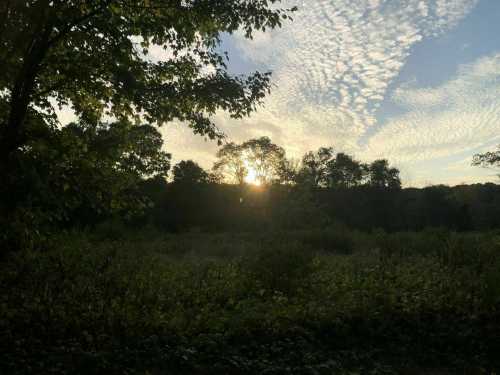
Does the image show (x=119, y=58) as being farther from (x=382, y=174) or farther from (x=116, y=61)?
(x=382, y=174)

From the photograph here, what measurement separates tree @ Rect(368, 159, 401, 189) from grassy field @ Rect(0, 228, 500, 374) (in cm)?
5208

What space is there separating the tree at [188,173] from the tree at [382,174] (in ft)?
102

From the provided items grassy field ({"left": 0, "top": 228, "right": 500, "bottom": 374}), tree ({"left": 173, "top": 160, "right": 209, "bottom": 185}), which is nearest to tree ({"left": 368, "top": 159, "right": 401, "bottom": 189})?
tree ({"left": 173, "top": 160, "right": 209, "bottom": 185})

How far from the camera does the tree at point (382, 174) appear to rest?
202 ft

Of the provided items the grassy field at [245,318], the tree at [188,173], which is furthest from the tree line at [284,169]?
the grassy field at [245,318]

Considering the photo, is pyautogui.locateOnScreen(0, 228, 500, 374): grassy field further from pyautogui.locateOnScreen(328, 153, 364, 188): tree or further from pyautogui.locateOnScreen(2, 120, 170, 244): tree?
pyautogui.locateOnScreen(328, 153, 364, 188): tree

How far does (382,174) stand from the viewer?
6294 cm

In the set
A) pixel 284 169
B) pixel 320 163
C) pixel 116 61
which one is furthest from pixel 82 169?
→ pixel 320 163

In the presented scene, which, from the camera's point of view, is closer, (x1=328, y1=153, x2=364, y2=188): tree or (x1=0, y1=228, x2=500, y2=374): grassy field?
(x1=0, y1=228, x2=500, y2=374): grassy field

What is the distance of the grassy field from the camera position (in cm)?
582

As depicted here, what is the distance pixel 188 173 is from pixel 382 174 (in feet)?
118

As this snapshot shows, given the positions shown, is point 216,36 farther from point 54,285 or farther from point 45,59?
point 54,285

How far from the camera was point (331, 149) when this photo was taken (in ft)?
219

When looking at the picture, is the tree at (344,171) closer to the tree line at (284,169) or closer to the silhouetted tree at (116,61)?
the tree line at (284,169)
